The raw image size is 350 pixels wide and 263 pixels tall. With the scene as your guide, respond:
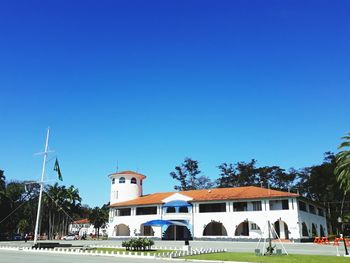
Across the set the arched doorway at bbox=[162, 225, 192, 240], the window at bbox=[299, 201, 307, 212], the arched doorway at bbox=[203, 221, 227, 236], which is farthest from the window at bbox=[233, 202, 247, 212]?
the arched doorway at bbox=[162, 225, 192, 240]

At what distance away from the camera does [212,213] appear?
5206 cm

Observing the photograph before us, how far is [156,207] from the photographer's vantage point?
5700 centimetres

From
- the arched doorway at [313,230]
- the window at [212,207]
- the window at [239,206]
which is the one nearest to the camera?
the window at [239,206]

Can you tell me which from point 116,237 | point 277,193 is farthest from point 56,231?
point 277,193

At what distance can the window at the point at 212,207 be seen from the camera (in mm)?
51656

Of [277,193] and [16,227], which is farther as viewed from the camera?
[16,227]

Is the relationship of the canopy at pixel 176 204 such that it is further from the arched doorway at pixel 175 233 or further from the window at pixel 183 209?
the arched doorway at pixel 175 233

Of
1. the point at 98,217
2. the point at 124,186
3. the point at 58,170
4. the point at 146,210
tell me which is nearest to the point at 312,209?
Result: the point at 146,210

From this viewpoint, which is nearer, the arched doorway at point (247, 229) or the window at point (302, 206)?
the window at point (302, 206)

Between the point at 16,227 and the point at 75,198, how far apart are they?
12.9 metres

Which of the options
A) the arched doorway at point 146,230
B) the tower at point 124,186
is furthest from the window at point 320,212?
the tower at point 124,186

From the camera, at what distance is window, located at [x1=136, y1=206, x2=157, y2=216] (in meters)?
57.2

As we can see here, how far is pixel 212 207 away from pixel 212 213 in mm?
970

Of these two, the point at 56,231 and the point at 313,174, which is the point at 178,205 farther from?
the point at 56,231
